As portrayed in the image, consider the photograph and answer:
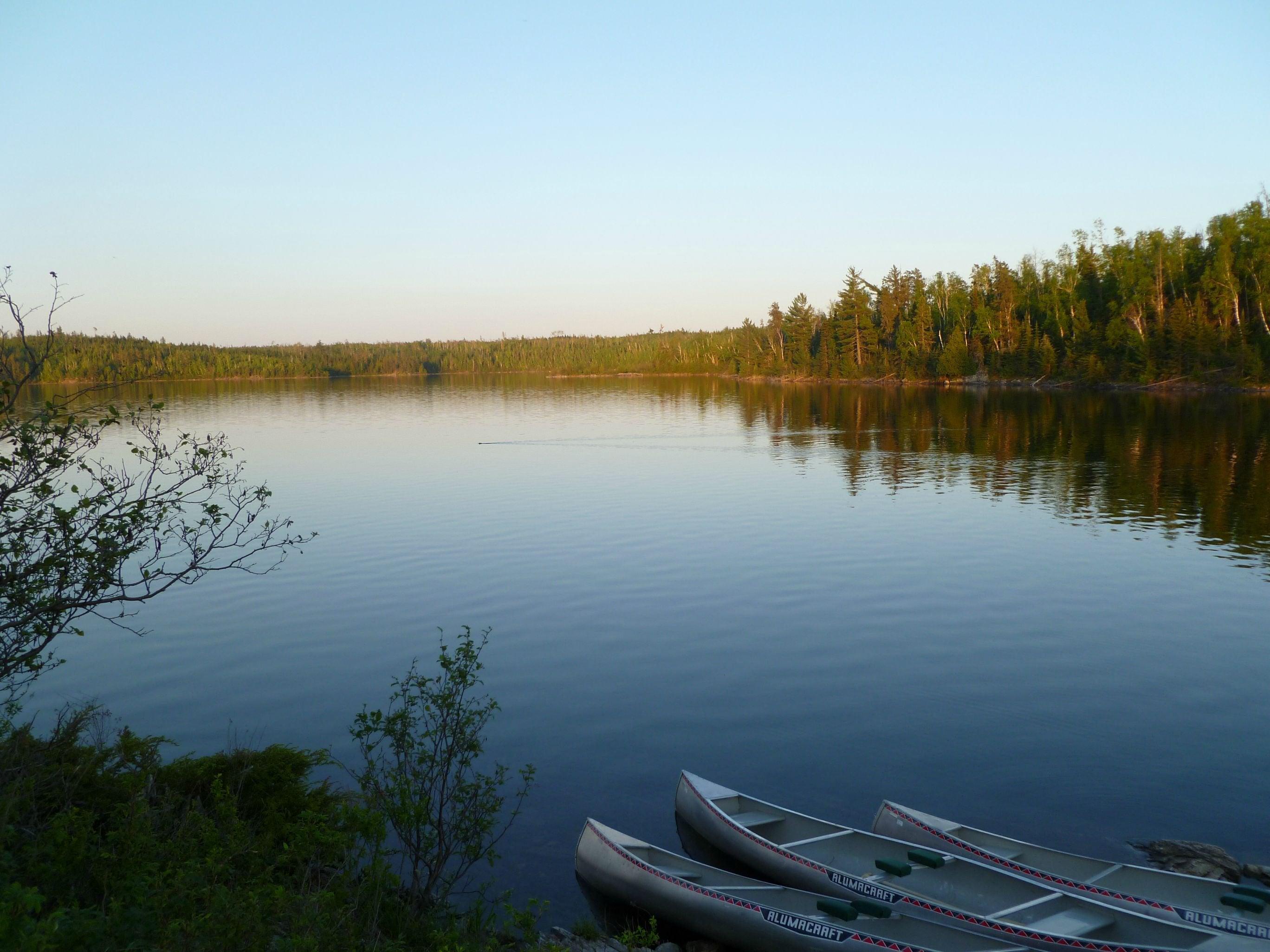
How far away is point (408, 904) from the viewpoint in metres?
9.84

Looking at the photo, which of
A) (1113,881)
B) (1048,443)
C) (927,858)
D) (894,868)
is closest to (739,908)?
(894,868)

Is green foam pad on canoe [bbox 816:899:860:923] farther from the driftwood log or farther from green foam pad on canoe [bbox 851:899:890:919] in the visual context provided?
the driftwood log

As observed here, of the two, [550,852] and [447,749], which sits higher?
[447,749]

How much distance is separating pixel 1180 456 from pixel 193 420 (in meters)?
81.0

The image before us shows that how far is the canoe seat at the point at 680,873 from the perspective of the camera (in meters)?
10.4

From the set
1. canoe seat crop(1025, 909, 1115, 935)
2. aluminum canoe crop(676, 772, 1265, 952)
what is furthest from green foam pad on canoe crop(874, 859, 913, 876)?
canoe seat crop(1025, 909, 1115, 935)

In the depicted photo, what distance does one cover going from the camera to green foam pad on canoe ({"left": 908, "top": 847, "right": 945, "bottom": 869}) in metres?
10.1

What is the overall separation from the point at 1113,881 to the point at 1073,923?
1.09 metres

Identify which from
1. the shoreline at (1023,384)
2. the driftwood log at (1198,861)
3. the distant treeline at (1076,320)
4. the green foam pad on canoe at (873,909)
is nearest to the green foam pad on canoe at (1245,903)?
the driftwood log at (1198,861)

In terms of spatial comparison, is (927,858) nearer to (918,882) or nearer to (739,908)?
(918,882)

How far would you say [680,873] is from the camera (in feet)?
35.0

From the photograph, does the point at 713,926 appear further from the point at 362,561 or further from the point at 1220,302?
the point at 1220,302

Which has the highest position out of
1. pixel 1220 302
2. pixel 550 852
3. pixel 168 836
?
pixel 1220 302

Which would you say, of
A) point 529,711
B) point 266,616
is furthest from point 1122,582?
point 266,616
